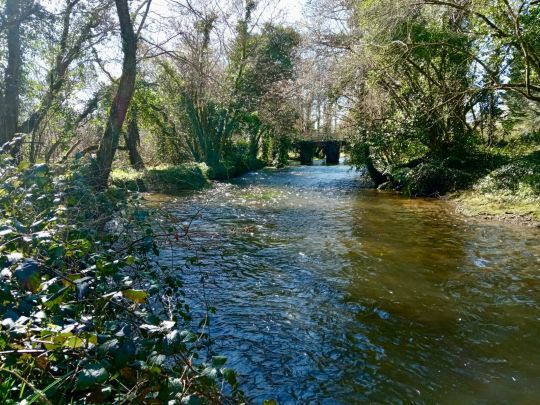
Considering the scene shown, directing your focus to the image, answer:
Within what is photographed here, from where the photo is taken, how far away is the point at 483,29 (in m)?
11.2

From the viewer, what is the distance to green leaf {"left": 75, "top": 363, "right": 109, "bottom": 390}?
1515mm

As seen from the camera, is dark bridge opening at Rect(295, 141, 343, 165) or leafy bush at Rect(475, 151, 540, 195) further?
dark bridge opening at Rect(295, 141, 343, 165)

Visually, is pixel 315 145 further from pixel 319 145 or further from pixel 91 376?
pixel 91 376

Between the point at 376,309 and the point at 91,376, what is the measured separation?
4.17 m

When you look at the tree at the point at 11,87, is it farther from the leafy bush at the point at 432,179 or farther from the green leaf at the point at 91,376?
the leafy bush at the point at 432,179

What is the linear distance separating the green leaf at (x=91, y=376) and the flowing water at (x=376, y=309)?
212 centimetres

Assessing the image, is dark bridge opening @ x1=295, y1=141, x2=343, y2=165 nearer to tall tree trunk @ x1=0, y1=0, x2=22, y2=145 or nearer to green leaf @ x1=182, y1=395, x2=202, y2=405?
tall tree trunk @ x1=0, y1=0, x2=22, y2=145

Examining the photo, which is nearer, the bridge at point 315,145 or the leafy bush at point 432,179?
the leafy bush at point 432,179

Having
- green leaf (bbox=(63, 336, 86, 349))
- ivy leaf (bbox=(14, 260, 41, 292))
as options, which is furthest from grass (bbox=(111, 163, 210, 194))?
green leaf (bbox=(63, 336, 86, 349))

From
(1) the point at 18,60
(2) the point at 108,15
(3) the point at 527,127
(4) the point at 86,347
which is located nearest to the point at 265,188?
(2) the point at 108,15

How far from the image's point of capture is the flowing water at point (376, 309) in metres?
3.62

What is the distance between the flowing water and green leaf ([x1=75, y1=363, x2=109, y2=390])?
6.94ft

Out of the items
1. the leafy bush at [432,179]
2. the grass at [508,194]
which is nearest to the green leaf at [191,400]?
the grass at [508,194]

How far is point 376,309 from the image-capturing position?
16.8 feet
